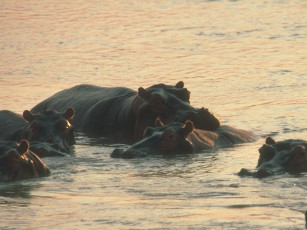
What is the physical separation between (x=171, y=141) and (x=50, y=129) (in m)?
1.38

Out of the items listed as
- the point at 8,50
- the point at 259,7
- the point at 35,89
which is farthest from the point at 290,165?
the point at 259,7

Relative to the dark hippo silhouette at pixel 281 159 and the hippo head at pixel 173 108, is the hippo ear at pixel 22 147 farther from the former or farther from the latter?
the hippo head at pixel 173 108

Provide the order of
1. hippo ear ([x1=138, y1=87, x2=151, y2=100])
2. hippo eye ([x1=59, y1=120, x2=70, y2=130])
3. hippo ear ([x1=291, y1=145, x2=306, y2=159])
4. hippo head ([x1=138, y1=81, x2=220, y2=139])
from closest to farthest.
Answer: hippo ear ([x1=291, y1=145, x2=306, y2=159])
hippo eye ([x1=59, y1=120, x2=70, y2=130])
hippo head ([x1=138, y1=81, x2=220, y2=139])
hippo ear ([x1=138, y1=87, x2=151, y2=100])

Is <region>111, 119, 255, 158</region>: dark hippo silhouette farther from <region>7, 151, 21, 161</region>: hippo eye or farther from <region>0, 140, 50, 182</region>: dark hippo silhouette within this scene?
<region>7, 151, 21, 161</region>: hippo eye

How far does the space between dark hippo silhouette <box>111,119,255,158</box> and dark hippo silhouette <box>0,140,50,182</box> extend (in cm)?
160

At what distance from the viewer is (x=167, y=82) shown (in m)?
19.0

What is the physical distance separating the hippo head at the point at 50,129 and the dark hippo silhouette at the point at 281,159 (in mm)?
2588

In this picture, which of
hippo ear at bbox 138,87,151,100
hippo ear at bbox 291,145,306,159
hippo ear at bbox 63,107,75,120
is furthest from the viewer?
hippo ear at bbox 138,87,151,100

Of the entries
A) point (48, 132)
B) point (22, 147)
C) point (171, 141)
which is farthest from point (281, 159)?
point (48, 132)

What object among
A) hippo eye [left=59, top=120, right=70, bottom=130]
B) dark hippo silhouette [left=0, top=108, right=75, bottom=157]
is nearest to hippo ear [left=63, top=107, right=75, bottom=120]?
dark hippo silhouette [left=0, top=108, right=75, bottom=157]

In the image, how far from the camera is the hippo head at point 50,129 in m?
13.8

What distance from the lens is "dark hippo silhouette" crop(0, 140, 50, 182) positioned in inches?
455

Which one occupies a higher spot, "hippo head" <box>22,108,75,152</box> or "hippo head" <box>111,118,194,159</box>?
"hippo head" <box>22,108,75,152</box>

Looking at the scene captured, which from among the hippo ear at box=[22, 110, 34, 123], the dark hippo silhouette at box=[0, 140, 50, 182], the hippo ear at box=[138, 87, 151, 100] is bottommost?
the dark hippo silhouette at box=[0, 140, 50, 182]
